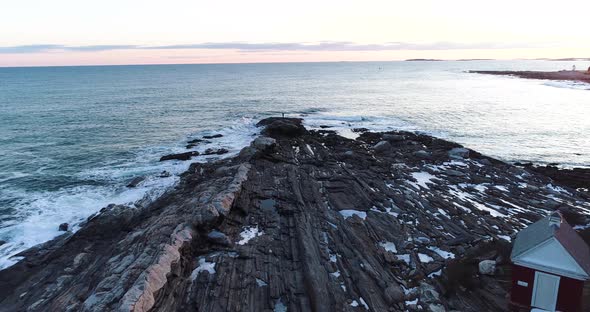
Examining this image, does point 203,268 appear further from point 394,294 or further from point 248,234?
point 394,294

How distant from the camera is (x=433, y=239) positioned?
21266 millimetres

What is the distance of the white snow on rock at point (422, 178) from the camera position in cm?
2982

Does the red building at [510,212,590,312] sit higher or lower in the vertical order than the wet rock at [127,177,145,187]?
higher

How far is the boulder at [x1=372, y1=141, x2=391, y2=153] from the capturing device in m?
40.6

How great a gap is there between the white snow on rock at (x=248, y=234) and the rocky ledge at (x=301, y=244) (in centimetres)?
12

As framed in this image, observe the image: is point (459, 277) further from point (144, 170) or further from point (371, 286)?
point (144, 170)

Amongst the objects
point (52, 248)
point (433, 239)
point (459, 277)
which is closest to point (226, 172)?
point (52, 248)

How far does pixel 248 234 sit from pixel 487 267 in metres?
12.3

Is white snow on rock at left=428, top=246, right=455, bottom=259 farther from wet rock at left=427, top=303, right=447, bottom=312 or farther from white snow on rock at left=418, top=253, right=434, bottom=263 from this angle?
wet rock at left=427, top=303, right=447, bottom=312

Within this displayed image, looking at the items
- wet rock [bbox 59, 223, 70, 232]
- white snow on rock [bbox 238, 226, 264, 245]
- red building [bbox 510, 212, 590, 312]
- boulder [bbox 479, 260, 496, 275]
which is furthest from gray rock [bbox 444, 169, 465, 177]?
wet rock [bbox 59, 223, 70, 232]

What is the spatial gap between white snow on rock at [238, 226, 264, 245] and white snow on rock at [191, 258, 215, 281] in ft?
8.13

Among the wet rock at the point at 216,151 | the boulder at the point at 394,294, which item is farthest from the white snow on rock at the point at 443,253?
the wet rock at the point at 216,151

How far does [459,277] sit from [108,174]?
1255 inches

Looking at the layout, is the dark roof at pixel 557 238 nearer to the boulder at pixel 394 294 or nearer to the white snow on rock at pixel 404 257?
the boulder at pixel 394 294
